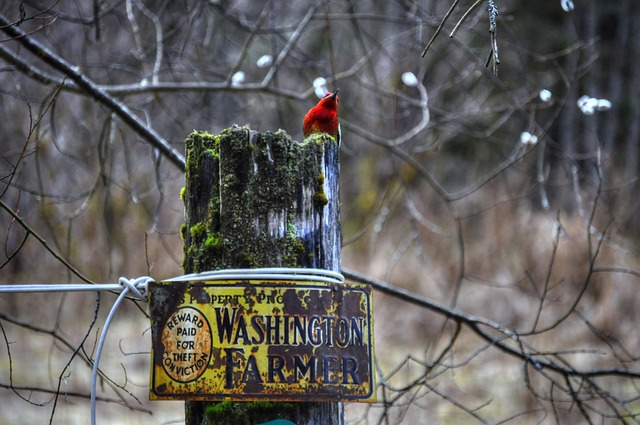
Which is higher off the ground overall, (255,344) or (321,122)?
(321,122)

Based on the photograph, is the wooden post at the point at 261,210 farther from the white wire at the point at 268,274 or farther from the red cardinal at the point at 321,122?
the red cardinal at the point at 321,122

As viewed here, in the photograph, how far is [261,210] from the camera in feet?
4.52

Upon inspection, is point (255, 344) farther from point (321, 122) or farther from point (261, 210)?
point (321, 122)

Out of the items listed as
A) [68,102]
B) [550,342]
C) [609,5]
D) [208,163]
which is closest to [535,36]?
[609,5]

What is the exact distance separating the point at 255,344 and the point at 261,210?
0.83 feet

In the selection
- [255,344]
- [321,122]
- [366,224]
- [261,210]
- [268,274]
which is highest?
[366,224]

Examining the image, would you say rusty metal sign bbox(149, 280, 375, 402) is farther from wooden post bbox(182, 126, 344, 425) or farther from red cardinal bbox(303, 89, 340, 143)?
red cardinal bbox(303, 89, 340, 143)

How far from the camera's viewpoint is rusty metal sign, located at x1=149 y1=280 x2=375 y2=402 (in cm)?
130

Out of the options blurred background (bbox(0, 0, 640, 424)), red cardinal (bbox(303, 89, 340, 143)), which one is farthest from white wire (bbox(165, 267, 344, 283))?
blurred background (bbox(0, 0, 640, 424))

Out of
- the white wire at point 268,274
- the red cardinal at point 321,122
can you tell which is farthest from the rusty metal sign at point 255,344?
the red cardinal at point 321,122

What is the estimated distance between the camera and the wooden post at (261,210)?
4.52ft

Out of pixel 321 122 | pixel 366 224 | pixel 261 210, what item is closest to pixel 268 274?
pixel 261 210

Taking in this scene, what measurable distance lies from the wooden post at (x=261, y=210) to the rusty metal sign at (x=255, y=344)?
2.4 inches

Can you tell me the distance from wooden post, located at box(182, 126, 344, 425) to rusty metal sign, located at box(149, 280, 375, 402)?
0.06 meters
